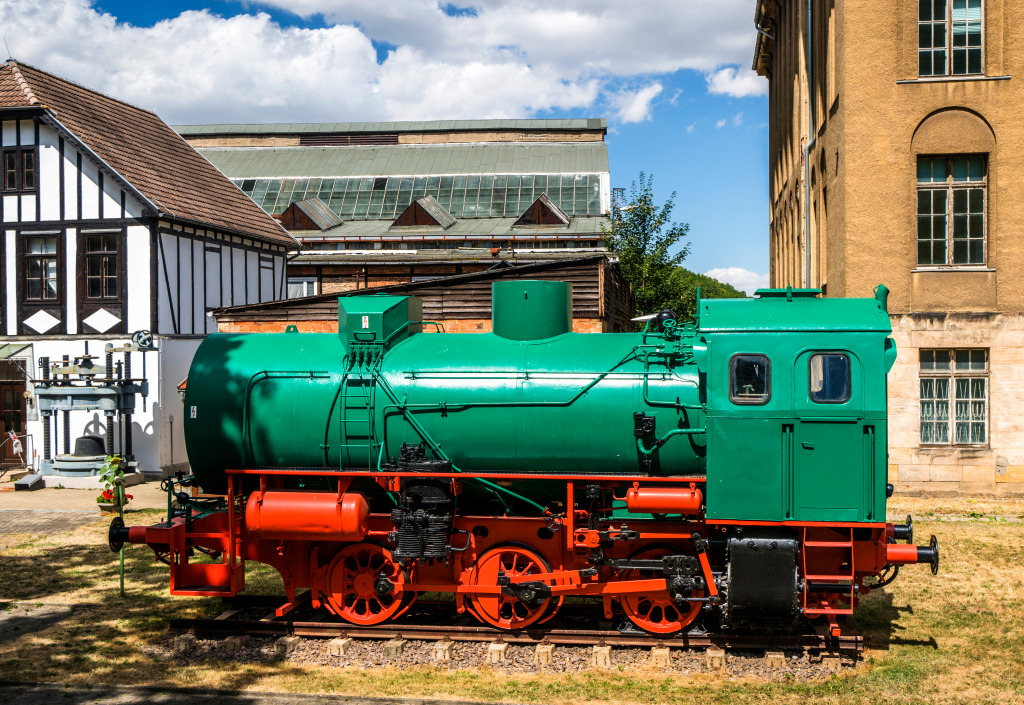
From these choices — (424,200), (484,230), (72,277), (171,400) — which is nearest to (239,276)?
(72,277)

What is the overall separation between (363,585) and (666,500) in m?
3.89

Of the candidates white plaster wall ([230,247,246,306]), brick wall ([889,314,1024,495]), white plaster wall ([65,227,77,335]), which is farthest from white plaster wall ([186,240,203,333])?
brick wall ([889,314,1024,495])

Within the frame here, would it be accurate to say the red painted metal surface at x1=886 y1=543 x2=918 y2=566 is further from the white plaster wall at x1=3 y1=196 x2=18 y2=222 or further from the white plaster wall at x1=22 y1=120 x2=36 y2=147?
the white plaster wall at x1=3 y1=196 x2=18 y2=222

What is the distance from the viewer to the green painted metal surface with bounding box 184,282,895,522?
9.25 m

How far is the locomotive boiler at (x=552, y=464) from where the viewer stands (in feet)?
30.5

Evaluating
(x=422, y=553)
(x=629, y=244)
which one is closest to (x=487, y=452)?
(x=422, y=553)

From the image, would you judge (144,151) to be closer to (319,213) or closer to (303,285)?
(303,285)

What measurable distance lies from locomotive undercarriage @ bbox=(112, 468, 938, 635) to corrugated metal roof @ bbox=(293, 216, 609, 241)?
25929mm

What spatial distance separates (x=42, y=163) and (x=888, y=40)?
20.8 metres

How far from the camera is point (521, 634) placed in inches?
403

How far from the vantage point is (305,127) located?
55.8 m

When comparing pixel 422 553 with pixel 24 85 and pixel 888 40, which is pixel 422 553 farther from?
pixel 24 85

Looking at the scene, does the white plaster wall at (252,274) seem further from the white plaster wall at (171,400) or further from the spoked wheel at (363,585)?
the spoked wheel at (363,585)

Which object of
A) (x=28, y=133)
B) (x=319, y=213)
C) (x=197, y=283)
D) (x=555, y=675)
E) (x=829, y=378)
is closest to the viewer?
(x=829, y=378)
